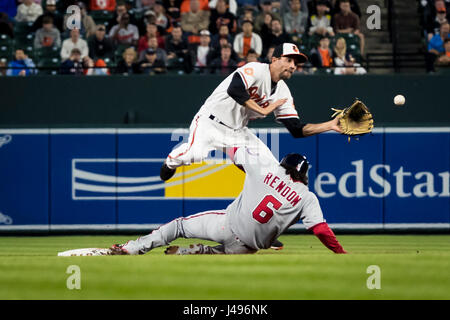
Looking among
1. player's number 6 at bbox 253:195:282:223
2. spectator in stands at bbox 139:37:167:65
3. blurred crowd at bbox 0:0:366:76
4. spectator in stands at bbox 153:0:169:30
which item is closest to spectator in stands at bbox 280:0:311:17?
blurred crowd at bbox 0:0:366:76

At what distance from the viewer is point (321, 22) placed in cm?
1453

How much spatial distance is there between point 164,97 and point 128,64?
33.9 inches

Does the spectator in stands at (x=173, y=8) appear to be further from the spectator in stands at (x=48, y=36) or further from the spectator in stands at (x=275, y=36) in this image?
the spectator in stands at (x=48, y=36)

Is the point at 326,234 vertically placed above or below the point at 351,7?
below

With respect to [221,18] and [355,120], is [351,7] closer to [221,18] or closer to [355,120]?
[221,18]

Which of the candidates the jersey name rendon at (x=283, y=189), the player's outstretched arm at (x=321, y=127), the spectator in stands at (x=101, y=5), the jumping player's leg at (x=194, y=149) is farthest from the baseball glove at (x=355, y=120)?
the spectator in stands at (x=101, y=5)

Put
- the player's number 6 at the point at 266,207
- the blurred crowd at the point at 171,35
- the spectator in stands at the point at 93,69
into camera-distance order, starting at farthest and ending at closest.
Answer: the blurred crowd at the point at 171,35 < the spectator in stands at the point at 93,69 < the player's number 6 at the point at 266,207

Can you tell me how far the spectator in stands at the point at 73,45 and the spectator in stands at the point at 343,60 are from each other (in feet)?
13.6

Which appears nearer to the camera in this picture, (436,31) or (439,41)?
(439,41)

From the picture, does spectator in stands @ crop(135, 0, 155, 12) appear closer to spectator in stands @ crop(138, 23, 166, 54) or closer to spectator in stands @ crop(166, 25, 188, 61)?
spectator in stands @ crop(138, 23, 166, 54)

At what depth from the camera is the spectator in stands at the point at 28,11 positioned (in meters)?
14.8

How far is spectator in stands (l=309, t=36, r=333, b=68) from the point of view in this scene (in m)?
13.9

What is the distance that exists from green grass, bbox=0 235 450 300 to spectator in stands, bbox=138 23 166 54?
819 cm

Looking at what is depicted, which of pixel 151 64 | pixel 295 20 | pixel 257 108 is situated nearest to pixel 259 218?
pixel 257 108
